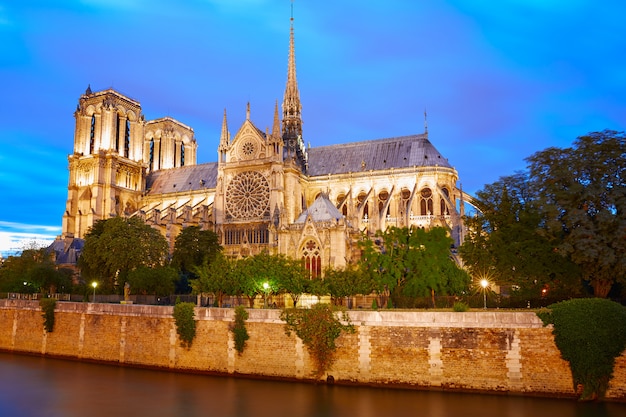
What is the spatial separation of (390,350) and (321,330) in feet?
9.86

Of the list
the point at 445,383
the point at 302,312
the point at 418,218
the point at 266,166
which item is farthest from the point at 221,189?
the point at 445,383

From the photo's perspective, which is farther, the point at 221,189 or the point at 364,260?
the point at 221,189

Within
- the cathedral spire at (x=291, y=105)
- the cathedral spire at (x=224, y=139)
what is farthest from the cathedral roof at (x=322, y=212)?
Answer: the cathedral spire at (x=291, y=105)

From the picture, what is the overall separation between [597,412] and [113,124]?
6467 cm

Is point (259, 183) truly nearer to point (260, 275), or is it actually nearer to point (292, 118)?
point (292, 118)

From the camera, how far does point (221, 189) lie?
190ft

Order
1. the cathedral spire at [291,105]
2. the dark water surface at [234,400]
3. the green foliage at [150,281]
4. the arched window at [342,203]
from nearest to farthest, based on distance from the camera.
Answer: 1. the dark water surface at [234,400]
2. the green foliage at [150,281]
3. the arched window at [342,203]
4. the cathedral spire at [291,105]

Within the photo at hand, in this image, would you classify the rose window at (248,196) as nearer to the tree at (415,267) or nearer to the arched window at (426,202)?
the arched window at (426,202)

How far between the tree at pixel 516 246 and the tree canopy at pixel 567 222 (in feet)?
0.15

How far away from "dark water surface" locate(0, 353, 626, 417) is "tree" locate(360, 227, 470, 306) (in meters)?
9.35

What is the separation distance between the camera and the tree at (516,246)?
2570 centimetres

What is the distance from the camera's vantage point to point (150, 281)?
35969 mm

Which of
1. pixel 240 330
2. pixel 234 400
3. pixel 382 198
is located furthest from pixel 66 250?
pixel 234 400

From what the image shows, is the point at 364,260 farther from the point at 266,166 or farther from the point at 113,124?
the point at 113,124
